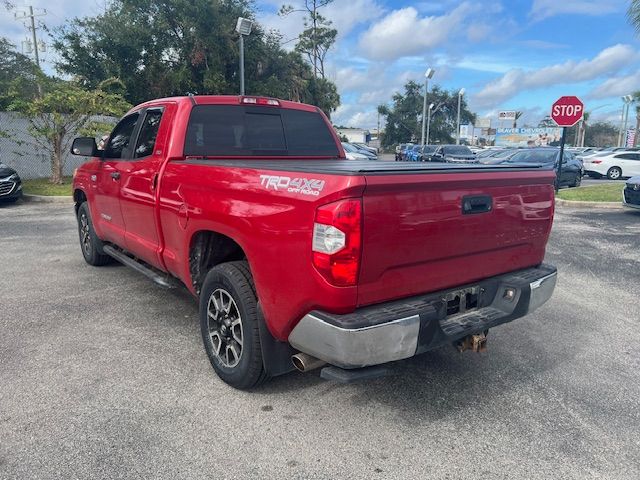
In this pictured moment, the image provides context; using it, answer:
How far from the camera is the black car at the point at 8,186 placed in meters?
12.8

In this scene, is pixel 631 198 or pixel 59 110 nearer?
pixel 631 198

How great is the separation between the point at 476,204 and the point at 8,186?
13226mm

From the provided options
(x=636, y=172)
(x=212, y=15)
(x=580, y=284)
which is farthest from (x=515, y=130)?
(x=580, y=284)

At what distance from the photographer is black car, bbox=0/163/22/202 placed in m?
12.8

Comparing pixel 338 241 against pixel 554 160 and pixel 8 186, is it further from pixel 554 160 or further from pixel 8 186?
pixel 554 160

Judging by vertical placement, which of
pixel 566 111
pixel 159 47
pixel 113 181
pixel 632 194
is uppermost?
pixel 159 47

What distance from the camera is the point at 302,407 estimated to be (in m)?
3.29

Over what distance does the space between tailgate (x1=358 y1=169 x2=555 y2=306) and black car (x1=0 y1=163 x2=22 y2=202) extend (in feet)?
42.9

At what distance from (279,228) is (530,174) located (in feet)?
5.80

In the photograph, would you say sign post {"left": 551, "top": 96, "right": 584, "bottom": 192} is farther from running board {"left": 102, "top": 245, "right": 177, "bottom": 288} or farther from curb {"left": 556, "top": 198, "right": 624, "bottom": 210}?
running board {"left": 102, "top": 245, "right": 177, "bottom": 288}

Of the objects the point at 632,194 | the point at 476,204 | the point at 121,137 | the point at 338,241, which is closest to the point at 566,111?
the point at 632,194

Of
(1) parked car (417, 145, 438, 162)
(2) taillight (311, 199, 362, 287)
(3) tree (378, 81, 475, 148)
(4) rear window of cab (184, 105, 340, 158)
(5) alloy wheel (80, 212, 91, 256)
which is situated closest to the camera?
(2) taillight (311, 199, 362, 287)

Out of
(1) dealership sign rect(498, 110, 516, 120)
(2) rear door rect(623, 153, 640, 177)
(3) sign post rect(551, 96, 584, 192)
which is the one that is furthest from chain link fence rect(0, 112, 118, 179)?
(1) dealership sign rect(498, 110, 516, 120)

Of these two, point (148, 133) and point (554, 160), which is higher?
point (148, 133)
